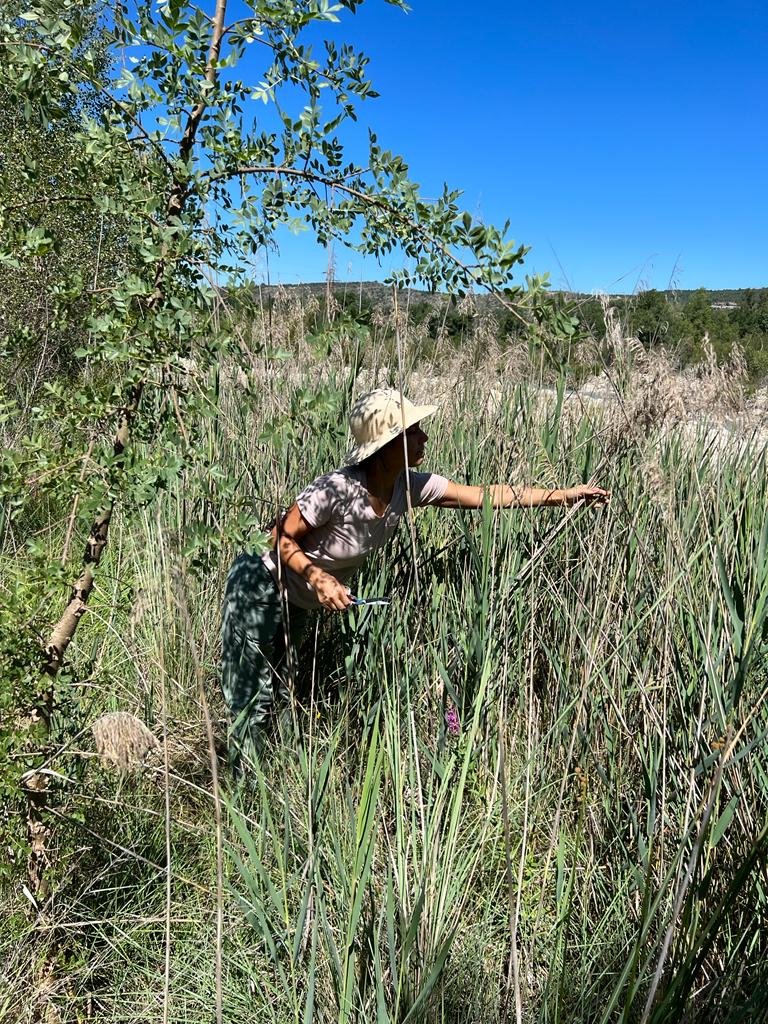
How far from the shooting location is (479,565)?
6.95ft

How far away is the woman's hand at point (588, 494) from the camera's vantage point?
6.72ft

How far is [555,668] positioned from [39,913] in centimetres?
139

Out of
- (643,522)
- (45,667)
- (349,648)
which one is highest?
(643,522)

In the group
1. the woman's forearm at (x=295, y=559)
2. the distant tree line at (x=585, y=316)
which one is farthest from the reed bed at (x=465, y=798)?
the distant tree line at (x=585, y=316)

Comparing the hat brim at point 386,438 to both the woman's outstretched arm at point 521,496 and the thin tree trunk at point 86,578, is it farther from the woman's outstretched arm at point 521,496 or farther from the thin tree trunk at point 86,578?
the thin tree trunk at point 86,578

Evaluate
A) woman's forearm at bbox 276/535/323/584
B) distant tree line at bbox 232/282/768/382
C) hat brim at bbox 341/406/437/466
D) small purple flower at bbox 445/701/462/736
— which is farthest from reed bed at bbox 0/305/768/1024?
distant tree line at bbox 232/282/768/382

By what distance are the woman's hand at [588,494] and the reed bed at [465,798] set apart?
0.06 metres

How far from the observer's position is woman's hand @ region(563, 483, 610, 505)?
2049 mm

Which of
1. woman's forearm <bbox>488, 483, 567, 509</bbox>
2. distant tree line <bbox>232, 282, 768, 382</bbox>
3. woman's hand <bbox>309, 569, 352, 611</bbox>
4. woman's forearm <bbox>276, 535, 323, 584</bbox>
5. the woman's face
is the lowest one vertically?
woman's hand <bbox>309, 569, 352, 611</bbox>

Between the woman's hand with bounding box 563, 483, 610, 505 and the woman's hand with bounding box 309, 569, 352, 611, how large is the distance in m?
0.73

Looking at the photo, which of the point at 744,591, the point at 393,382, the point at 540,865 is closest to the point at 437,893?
the point at 540,865

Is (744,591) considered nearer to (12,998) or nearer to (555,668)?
(555,668)

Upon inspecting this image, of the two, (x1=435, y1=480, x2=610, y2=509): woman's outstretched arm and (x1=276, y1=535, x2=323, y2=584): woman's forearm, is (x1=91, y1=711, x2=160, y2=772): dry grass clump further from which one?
(x1=435, y1=480, x2=610, y2=509): woman's outstretched arm

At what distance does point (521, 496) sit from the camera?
2.14 metres
